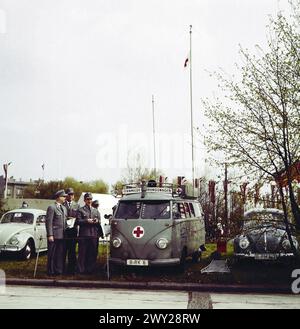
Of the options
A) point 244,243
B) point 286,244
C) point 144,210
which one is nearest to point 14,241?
point 144,210

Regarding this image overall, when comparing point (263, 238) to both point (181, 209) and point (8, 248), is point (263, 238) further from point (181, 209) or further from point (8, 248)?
point (8, 248)

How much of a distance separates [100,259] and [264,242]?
5256 millimetres

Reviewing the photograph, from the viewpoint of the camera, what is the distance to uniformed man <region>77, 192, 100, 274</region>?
1173 centimetres

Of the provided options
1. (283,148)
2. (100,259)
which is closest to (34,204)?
(100,259)

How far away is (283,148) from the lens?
439 inches

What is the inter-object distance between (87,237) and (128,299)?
3.23 metres

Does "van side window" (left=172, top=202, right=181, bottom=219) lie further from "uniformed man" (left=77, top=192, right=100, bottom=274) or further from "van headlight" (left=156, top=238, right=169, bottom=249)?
"uniformed man" (left=77, top=192, right=100, bottom=274)

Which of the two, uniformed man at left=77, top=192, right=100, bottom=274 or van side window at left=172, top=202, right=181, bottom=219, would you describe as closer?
uniformed man at left=77, top=192, right=100, bottom=274

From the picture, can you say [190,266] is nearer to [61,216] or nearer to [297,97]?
[61,216]

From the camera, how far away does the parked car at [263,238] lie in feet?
37.5

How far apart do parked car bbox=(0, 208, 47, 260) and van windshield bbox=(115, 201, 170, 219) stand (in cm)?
322

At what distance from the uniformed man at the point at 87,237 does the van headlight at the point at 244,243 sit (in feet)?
13.9

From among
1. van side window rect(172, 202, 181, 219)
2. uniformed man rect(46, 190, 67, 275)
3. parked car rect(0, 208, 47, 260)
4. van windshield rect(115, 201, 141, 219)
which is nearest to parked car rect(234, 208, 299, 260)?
van side window rect(172, 202, 181, 219)
